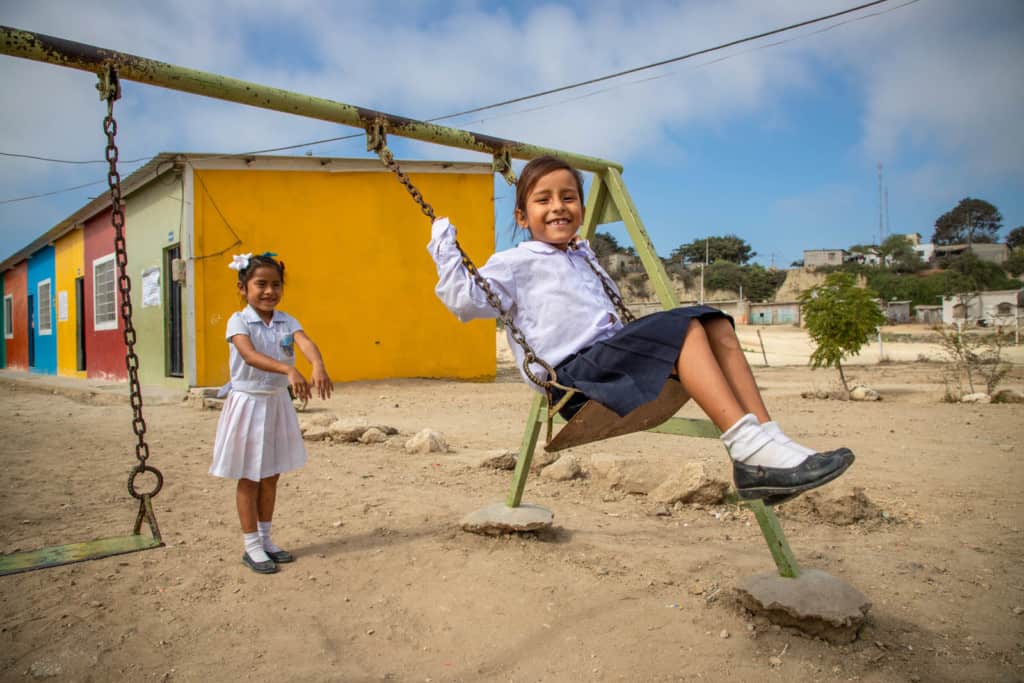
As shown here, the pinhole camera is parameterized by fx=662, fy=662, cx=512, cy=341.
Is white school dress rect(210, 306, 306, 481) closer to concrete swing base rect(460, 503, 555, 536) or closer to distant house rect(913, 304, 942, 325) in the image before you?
concrete swing base rect(460, 503, 555, 536)

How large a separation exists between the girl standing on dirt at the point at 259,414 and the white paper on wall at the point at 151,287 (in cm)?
909

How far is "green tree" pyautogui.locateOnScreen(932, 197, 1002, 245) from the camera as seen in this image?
6944cm

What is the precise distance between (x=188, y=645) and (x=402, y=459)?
2690 mm

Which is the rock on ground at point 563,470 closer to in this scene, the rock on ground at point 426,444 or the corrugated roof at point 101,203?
the rock on ground at point 426,444

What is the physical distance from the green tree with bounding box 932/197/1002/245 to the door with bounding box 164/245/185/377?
7824cm

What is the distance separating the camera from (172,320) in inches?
416

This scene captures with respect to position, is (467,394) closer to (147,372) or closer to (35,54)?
(147,372)

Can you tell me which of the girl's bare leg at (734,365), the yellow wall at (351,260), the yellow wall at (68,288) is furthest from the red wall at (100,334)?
the girl's bare leg at (734,365)

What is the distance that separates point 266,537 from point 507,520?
41.5 inches

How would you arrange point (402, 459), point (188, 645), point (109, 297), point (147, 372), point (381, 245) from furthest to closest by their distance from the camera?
point (109, 297) → point (147, 372) → point (381, 245) → point (402, 459) → point (188, 645)

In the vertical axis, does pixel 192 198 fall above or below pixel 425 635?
above

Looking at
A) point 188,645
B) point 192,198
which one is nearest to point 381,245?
point 192,198

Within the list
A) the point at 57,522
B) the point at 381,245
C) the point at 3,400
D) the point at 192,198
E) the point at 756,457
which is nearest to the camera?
the point at 756,457

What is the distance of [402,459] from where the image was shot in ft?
15.8
